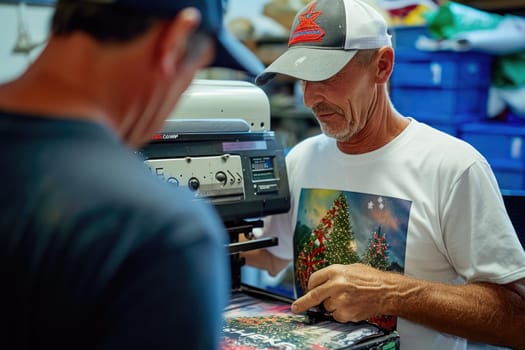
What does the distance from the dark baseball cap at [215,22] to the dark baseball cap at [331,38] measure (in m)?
0.58

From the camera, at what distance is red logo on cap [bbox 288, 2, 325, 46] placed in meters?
1.41

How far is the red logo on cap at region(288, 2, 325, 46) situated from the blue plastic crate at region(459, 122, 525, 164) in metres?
1.89

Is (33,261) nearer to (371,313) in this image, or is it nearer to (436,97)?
(371,313)

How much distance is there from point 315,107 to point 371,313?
0.51 m

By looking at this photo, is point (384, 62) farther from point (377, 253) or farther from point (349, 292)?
point (349, 292)

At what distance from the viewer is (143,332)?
0.53 metres

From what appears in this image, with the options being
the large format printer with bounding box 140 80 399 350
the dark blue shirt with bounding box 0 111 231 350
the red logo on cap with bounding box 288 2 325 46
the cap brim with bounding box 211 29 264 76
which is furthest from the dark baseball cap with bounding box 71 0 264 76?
the red logo on cap with bounding box 288 2 325 46

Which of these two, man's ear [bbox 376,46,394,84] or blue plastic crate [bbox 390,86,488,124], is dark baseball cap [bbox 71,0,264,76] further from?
blue plastic crate [bbox 390,86,488,124]

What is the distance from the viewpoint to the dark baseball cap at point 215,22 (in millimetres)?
586

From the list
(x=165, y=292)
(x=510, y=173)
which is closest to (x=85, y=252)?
(x=165, y=292)

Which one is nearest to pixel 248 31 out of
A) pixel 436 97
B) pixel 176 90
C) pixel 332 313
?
A: pixel 436 97

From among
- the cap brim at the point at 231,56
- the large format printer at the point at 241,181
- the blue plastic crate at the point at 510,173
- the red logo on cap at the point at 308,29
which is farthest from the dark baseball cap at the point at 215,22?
the blue plastic crate at the point at 510,173

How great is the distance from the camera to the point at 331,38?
1.38 metres

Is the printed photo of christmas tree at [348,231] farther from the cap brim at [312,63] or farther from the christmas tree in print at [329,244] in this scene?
the cap brim at [312,63]
